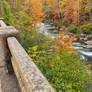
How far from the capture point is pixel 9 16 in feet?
22.2

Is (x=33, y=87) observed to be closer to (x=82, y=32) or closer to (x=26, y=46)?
(x=26, y=46)

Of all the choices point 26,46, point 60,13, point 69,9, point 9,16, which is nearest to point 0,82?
point 26,46

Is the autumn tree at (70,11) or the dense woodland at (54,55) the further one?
the autumn tree at (70,11)

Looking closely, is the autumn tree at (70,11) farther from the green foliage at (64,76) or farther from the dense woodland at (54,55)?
the green foliage at (64,76)

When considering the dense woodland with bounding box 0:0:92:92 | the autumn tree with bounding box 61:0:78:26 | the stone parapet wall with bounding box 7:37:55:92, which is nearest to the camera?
the stone parapet wall with bounding box 7:37:55:92

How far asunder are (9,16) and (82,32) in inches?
489

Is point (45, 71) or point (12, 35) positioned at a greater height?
point (12, 35)

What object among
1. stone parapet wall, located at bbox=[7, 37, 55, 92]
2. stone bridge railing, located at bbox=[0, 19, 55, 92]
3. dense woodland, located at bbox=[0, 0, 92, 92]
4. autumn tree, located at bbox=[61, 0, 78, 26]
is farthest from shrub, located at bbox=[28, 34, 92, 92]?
autumn tree, located at bbox=[61, 0, 78, 26]

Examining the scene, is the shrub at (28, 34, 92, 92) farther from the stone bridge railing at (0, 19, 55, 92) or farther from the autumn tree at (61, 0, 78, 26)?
the autumn tree at (61, 0, 78, 26)

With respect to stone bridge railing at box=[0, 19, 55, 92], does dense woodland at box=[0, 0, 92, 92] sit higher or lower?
lower


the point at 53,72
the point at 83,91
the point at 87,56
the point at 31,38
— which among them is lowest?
the point at 87,56

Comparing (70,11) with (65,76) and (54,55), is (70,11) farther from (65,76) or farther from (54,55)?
(65,76)

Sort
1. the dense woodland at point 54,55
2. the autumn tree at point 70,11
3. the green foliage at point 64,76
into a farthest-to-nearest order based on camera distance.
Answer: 1. the autumn tree at point 70,11
2. the dense woodland at point 54,55
3. the green foliage at point 64,76

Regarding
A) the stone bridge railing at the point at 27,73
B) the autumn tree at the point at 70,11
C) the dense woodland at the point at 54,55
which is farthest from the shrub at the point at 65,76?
the autumn tree at the point at 70,11
